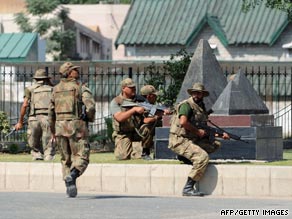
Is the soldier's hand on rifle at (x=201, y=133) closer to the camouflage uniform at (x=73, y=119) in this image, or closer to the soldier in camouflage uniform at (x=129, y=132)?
the camouflage uniform at (x=73, y=119)

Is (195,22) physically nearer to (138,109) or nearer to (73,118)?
(138,109)

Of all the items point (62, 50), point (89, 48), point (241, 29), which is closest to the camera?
point (241, 29)

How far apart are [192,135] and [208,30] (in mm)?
34366

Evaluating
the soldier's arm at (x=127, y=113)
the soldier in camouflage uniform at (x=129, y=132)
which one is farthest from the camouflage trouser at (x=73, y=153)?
the soldier in camouflage uniform at (x=129, y=132)

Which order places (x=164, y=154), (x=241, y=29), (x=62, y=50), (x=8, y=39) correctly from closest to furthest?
(x=164, y=154) < (x=8, y=39) < (x=241, y=29) < (x=62, y=50)

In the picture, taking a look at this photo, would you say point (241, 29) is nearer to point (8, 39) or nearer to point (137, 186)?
point (8, 39)

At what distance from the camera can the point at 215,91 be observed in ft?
70.2

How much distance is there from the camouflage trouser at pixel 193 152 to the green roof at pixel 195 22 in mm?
32616

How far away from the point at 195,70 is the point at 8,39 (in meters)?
23.1

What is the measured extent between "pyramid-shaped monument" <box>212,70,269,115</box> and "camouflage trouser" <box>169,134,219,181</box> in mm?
1678

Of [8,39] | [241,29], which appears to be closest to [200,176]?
[8,39]

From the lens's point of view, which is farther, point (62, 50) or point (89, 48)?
point (89, 48)

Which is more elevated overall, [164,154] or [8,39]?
[8,39]

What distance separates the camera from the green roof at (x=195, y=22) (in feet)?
168
